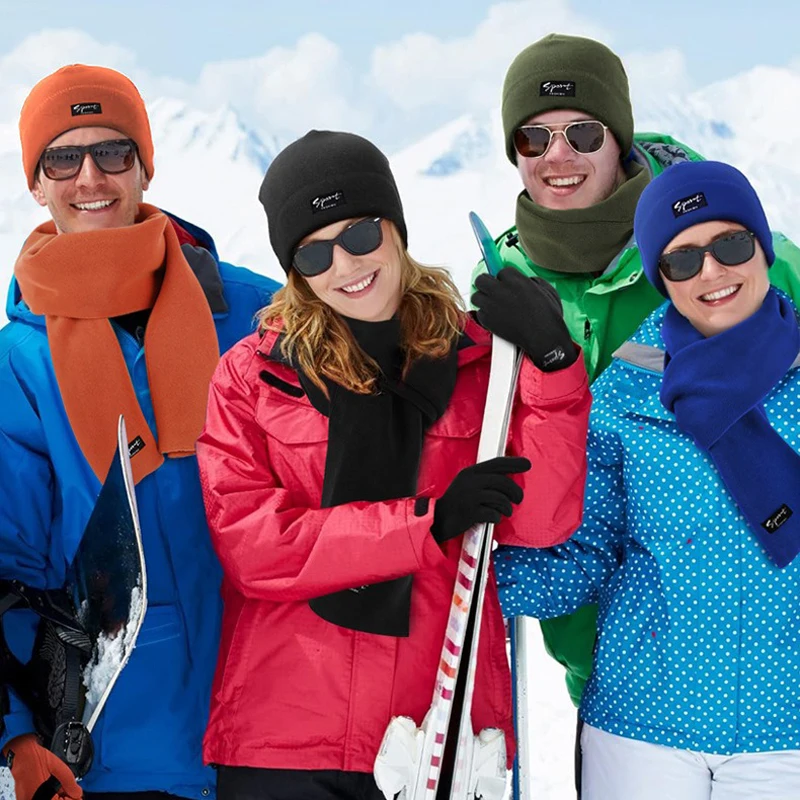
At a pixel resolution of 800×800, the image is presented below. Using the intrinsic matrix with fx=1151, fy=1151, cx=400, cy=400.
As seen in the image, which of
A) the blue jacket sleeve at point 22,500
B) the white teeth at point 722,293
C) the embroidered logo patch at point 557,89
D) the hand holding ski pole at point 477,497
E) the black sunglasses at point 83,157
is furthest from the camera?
the embroidered logo patch at point 557,89

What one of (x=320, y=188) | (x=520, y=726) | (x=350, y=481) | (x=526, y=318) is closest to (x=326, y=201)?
(x=320, y=188)

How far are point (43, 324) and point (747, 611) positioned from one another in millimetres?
1906

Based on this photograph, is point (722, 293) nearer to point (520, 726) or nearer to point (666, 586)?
point (666, 586)

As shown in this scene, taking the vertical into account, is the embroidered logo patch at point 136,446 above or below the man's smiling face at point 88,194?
below

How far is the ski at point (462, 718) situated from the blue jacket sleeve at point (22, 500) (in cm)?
103

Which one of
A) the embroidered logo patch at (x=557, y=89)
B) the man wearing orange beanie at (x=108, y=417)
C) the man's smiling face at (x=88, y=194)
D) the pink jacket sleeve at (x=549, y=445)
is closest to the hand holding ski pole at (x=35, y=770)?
the man wearing orange beanie at (x=108, y=417)

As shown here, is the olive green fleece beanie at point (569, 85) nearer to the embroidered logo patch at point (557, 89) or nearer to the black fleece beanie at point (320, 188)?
the embroidered logo patch at point (557, 89)

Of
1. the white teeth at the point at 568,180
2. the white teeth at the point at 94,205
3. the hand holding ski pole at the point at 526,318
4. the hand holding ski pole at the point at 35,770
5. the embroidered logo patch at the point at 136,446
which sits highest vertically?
the white teeth at the point at 568,180

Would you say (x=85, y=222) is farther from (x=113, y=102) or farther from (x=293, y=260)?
(x=293, y=260)

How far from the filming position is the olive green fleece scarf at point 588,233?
11.0 feet

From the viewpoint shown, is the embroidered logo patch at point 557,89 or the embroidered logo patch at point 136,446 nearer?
the embroidered logo patch at point 136,446

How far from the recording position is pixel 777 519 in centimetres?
253

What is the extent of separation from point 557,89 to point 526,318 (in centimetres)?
126

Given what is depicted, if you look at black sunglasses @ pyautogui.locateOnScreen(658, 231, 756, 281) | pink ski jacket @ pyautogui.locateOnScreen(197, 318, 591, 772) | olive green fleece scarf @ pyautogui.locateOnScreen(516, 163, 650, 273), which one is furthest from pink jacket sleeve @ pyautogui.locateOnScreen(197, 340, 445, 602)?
olive green fleece scarf @ pyautogui.locateOnScreen(516, 163, 650, 273)
